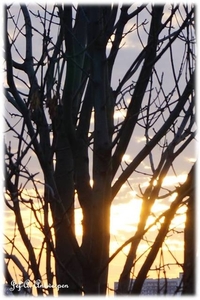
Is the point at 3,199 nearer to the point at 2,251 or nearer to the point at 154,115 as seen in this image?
the point at 2,251

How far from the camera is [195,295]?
2781 millimetres

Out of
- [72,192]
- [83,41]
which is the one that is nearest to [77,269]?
[72,192]

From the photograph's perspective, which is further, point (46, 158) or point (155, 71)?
point (155, 71)

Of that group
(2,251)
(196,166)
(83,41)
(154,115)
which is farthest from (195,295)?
(83,41)

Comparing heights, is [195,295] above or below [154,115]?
below

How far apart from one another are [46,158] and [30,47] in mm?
1294

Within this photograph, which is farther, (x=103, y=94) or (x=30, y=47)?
(x=30, y=47)

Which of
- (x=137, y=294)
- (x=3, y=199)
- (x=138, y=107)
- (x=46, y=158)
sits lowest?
(x=137, y=294)

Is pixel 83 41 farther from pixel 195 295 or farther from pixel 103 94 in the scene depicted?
pixel 195 295

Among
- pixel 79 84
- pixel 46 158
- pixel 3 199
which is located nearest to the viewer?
pixel 3 199

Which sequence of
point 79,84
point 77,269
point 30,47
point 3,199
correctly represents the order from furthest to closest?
1. point 30,47
2. point 77,269
3. point 79,84
4. point 3,199

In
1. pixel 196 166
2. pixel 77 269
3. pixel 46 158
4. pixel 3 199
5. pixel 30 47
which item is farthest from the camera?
pixel 30 47

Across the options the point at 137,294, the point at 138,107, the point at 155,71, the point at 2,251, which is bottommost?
the point at 137,294

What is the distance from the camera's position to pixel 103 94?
2920 mm
